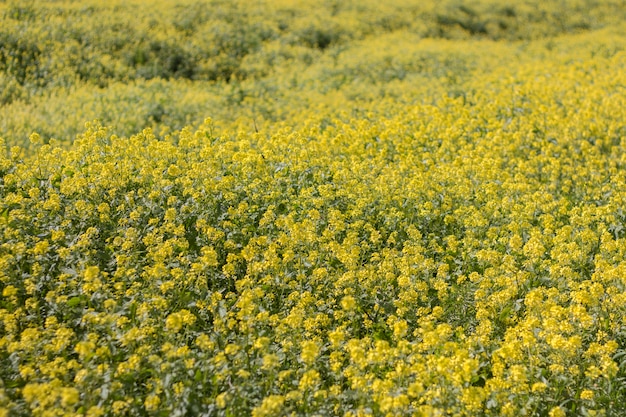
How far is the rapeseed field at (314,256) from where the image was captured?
4031 mm

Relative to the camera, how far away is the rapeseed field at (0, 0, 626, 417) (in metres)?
4.03

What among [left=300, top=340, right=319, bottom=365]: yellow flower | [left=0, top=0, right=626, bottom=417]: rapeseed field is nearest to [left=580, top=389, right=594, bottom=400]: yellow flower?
[left=0, top=0, right=626, bottom=417]: rapeseed field

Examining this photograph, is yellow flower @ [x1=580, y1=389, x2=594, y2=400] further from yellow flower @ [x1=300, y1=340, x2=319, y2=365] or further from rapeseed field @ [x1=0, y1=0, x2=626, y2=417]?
yellow flower @ [x1=300, y1=340, x2=319, y2=365]

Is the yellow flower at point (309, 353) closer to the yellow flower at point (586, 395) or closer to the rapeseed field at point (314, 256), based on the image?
the rapeseed field at point (314, 256)

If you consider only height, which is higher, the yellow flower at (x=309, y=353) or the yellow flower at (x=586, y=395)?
the yellow flower at (x=309, y=353)

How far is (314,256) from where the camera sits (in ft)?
17.6

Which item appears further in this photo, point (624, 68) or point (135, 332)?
point (624, 68)

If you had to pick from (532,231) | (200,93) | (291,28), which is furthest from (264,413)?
(291,28)

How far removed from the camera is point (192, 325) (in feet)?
15.1

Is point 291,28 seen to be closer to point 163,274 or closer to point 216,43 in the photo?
point 216,43

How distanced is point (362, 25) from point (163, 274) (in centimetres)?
1625

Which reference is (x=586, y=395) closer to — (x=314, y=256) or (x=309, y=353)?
(x=309, y=353)

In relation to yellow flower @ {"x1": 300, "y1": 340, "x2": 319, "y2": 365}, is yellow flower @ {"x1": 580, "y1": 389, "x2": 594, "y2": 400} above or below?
below

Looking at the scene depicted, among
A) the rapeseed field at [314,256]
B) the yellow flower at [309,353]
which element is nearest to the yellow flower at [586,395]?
the rapeseed field at [314,256]
